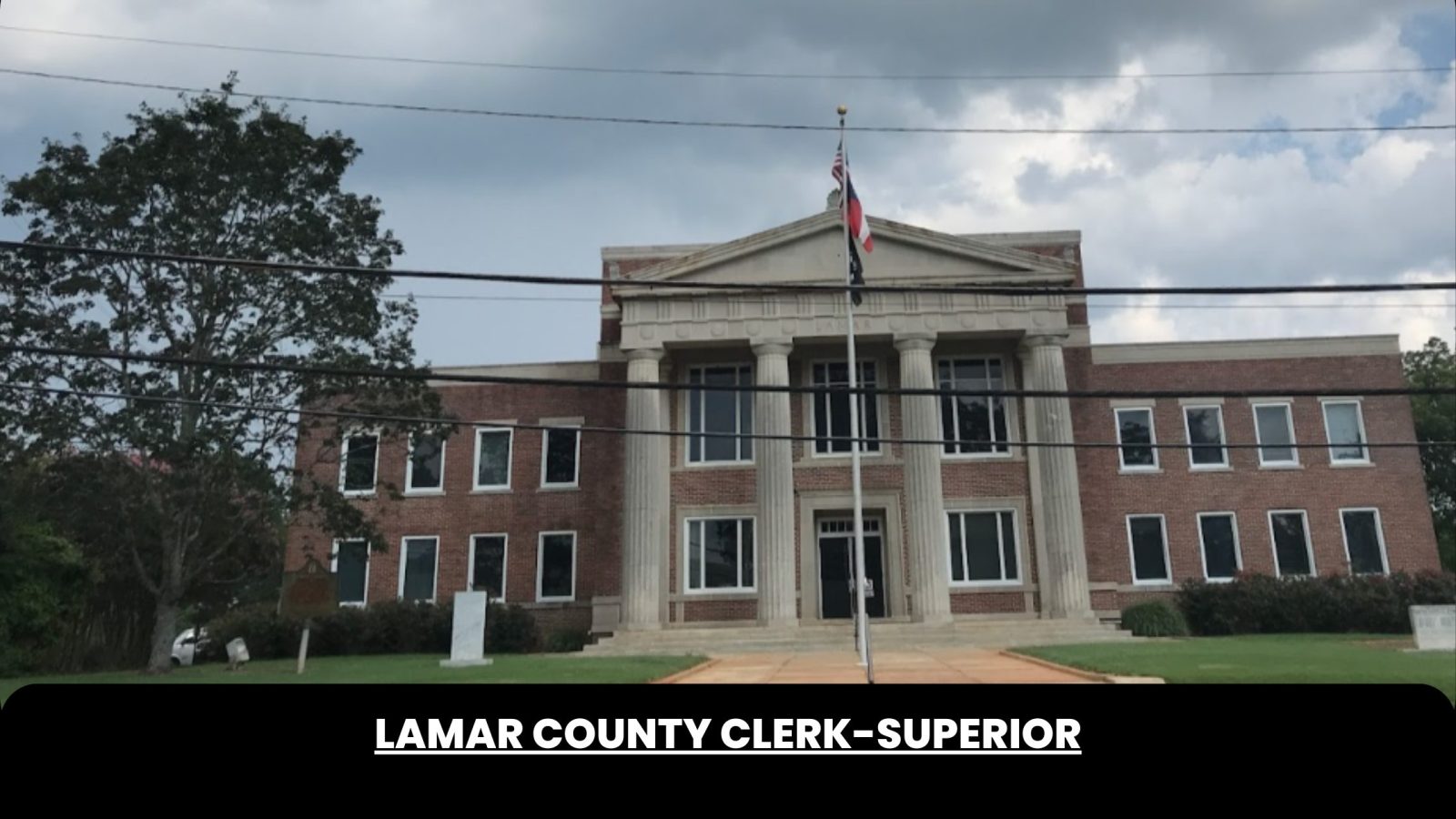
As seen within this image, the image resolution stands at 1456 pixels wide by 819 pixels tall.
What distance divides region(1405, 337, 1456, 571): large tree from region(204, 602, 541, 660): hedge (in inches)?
1325

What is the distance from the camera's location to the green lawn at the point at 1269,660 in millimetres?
11500

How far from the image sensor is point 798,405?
27.7 metres

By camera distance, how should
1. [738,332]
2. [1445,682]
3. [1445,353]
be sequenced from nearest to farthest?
[1445,682], [738,332], [1445,353]

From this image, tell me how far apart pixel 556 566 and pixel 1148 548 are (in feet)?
59.6

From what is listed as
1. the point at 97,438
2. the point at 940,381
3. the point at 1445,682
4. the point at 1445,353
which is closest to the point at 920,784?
the point at 1445,682

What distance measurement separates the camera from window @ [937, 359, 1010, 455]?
27547 millimetres

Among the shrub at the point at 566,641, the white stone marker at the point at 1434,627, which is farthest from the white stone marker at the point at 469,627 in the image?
the white stone marker at the point at 1434,627

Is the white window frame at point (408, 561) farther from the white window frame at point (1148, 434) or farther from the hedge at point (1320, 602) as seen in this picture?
the hedge at point (1320, 602)

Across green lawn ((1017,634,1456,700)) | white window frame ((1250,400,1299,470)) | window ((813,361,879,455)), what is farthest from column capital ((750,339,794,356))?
white window frame ((1250,400,1299,470))

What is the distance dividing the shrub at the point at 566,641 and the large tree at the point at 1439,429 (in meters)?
31.4

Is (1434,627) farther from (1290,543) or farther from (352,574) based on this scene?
(352,574)

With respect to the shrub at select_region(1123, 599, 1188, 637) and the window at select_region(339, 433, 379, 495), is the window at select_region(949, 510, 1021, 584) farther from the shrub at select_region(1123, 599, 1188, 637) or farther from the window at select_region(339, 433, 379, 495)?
the window at select_region(339, 433, 379, 495)

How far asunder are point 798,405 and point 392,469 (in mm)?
13214

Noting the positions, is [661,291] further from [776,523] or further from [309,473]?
[309,473]
